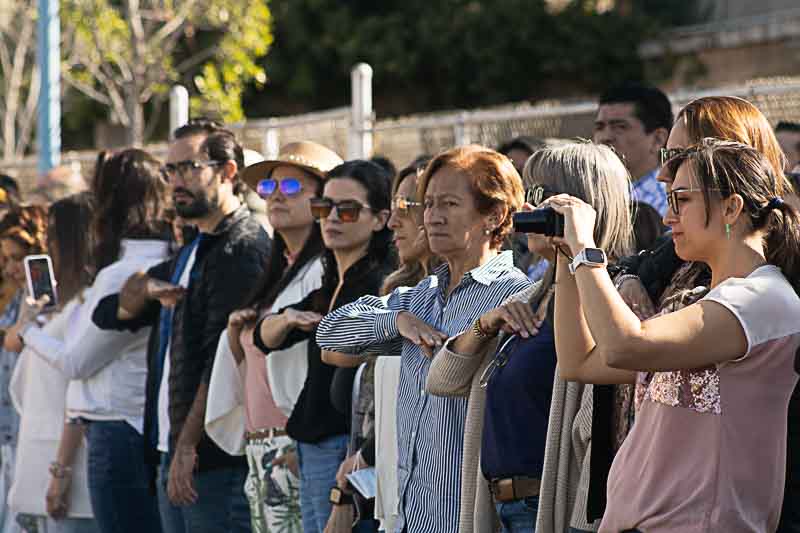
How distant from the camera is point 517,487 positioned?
4.48 meters

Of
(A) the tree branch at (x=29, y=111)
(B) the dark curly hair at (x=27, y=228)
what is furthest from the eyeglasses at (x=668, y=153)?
(A) the tree branch at (x=29, y=111)

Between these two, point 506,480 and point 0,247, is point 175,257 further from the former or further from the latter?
point 506,480

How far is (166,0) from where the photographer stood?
1811 centimetres

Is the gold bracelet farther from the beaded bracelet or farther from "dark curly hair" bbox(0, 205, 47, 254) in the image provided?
"dark curly hair" bbox(0, 205, 47, 254)

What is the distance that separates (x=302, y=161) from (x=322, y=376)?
1129 mm

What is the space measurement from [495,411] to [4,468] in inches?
198

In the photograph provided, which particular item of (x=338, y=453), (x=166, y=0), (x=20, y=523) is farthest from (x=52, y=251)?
(x=166, y=0)

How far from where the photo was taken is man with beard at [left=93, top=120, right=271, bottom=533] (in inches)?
261

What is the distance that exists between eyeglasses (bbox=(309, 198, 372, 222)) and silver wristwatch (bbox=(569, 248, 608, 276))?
7.54 ft

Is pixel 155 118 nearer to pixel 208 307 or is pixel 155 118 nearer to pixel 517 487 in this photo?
pixel 208 307

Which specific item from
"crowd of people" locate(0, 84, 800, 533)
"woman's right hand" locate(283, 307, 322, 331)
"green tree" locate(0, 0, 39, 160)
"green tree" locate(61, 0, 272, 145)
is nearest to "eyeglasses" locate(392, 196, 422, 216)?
"crowd of people" locate(0, 84, 800, 533)

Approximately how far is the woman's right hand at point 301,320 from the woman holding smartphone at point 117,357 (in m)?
1.59

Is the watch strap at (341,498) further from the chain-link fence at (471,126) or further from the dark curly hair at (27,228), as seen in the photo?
the dark curly hair at (27,228)

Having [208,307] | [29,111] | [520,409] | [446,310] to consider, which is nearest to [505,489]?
[520,409]
